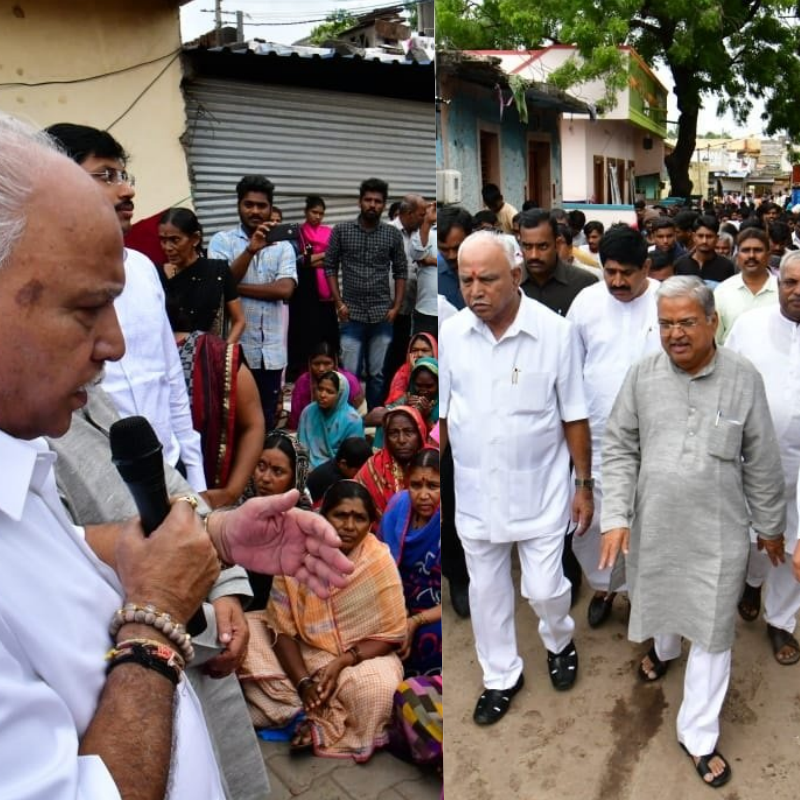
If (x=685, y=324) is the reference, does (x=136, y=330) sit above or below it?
above

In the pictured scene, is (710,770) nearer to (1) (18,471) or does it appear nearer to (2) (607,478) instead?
(2) (607,478)

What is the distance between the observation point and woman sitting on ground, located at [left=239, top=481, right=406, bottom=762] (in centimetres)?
240

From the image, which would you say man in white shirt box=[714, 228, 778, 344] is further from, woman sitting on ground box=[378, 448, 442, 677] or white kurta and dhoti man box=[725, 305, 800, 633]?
woman sitting on ground box=[378, 448, 442, 677]

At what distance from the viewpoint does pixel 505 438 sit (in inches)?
78.6

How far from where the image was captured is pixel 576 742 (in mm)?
2166

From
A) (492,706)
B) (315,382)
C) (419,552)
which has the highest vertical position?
(315,382)

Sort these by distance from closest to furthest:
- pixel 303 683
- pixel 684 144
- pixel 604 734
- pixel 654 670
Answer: pixel 604 734 < pixel 303 683 < pixel 654 670 < pixel 684 144

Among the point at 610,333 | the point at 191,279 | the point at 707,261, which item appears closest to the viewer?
the point at 191,279

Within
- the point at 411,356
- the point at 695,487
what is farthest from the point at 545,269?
the point at 695,487

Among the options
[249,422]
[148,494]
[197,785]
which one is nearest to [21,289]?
[148,494]

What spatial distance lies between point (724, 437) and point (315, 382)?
1.78 m

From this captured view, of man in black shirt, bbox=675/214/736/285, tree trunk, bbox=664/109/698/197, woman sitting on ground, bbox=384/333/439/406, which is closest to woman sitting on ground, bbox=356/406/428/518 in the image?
woman sitting on ground, bbox=384/333/439/406

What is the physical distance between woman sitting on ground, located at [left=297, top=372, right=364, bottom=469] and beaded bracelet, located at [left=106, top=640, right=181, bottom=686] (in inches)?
94.1

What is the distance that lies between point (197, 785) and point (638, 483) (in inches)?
66.1
